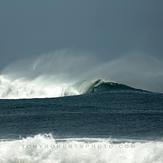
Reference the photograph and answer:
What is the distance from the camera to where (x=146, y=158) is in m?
44.9

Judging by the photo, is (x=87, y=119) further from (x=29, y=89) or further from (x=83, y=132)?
(x=29, y=89)

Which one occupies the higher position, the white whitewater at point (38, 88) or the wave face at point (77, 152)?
the white whitewater at point (38, 88)

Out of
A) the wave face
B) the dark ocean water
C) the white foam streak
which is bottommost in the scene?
the wave face

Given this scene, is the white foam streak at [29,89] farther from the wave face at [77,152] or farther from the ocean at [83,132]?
the wave face at [77,152]

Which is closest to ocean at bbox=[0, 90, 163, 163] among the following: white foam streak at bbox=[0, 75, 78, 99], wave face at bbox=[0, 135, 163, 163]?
wave face at bbox=[0, 135, 163, 163]

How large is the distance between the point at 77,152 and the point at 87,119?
2252cm

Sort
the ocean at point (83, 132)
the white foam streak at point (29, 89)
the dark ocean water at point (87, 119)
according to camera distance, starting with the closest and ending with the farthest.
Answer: the ocean at point (83, 132)
the dark ocean water at point (87, 119)
the white foam streak at point (29, 89)

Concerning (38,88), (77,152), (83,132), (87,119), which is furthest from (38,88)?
(77,152)

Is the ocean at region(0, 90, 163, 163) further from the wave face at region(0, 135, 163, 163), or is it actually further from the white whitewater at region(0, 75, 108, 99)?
the white whitewater at region(0, 75, 108, 99)

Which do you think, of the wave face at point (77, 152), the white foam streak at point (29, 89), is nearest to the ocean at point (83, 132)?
the wave face at point (77, 152)

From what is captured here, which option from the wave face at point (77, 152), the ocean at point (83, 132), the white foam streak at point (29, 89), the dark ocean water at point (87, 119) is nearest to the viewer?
the wave face at point (77, 152)

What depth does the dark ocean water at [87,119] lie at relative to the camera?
5753 centimetres

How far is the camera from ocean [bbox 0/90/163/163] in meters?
45.9

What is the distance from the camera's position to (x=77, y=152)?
46.3m
